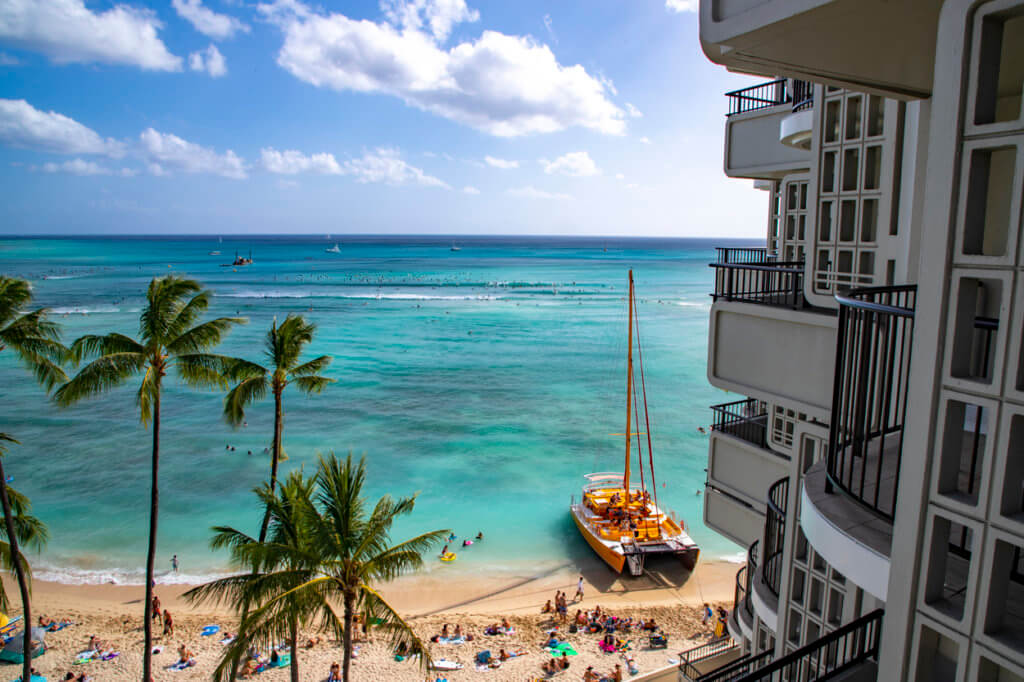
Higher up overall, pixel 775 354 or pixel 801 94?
pixel 801 94

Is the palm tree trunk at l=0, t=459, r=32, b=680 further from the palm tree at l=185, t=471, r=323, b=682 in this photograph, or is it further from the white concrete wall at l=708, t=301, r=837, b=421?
the white concrete wall at l=708, t=301, r=837, b=421

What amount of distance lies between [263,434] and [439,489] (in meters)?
13.1

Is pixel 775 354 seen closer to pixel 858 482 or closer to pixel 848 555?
pixel 858 482

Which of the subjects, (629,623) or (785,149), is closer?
(785,149)

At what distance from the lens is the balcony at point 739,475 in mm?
12461

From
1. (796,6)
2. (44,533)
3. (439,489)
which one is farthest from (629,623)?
(796,6)

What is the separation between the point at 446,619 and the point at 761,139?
17.4m

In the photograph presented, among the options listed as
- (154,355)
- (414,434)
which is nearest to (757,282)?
(154,355)

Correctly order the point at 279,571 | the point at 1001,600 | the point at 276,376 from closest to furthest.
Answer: the point at 1001,600 < the point at 279,571 < the point at 276,376

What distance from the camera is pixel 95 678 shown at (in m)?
17.8

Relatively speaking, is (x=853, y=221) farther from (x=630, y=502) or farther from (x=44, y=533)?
(x=630, y=502)

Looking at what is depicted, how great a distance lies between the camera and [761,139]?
13258 mm

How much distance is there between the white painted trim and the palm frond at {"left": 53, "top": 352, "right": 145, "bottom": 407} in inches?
529

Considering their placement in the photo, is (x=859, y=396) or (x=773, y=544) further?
(x=773, y=544)
